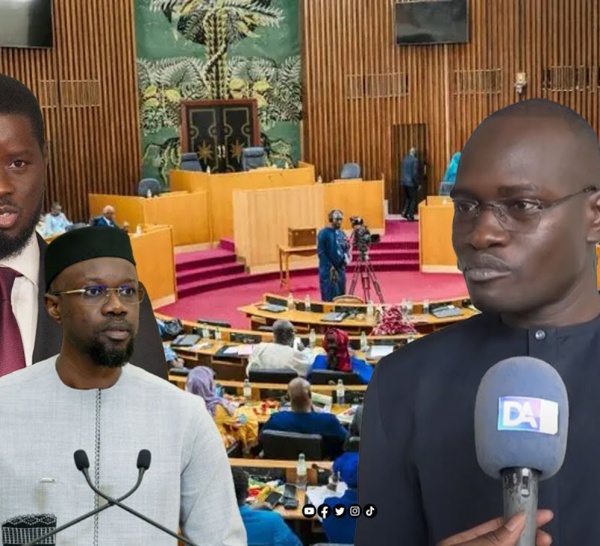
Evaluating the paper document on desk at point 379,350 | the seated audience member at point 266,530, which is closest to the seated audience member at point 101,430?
the seated audience member at point 266,530

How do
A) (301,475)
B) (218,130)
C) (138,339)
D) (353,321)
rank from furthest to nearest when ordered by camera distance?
1. (218,130)
2. (353,321)
3. (301,475)
4. (138,339)

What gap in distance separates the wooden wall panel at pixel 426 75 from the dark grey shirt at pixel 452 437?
17.9 metres

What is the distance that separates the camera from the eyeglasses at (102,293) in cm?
235

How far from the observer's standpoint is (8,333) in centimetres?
238

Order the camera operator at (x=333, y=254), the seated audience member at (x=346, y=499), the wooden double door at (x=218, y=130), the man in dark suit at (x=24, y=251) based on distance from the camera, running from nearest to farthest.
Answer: the man in dark suit at (x=24, y=251), the seated audience member at (x=346, y=499), the camera operator at (x=333, y=254), the wooden double door at (x=218, y=130)

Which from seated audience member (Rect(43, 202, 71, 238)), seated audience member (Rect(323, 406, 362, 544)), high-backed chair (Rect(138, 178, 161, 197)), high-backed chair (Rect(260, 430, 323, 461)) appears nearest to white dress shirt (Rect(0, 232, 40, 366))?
seated audience member (Rect(323, 406, 362, 544))

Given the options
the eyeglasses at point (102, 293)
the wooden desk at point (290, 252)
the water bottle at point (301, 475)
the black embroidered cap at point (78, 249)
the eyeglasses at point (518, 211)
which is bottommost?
the water bottle at point (301, 475)

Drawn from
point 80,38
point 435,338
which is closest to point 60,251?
point 435,338

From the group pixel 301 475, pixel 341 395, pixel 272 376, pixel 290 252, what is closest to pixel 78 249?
pixel 301 475

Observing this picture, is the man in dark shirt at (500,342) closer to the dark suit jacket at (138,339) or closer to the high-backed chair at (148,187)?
the dark suit jacket at (138,339)

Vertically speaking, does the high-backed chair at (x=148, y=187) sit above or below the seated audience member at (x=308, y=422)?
above

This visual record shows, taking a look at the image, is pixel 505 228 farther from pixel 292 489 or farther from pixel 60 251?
pixel 292 489

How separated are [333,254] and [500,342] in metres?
11.9

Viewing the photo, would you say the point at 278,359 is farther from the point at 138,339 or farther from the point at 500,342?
the point at 500,342
